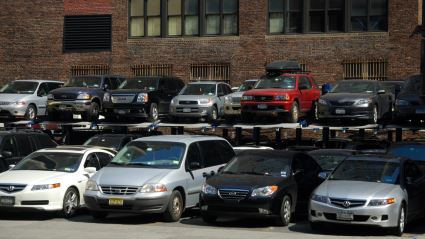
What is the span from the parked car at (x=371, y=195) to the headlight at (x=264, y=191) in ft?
2.69

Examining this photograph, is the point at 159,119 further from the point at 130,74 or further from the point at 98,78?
the point at 130,74

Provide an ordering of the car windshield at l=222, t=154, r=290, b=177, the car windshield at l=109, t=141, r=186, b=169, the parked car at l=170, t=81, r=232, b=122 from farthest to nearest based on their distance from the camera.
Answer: the parked car at l=170, t=81, r=232, b=122 → the car windshield at l=109, t=141, r=186, b=169 → the car windshield at l=222, t=154, r=290, b=177

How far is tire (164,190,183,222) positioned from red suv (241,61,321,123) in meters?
10.7

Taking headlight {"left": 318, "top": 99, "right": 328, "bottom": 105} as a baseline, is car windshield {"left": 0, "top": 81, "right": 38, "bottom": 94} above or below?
above

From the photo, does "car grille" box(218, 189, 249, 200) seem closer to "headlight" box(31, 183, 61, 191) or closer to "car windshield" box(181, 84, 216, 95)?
"headlight" box(31, 183, 61, 191)

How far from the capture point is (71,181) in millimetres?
18094

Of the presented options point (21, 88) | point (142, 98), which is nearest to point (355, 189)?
point (142, 98)

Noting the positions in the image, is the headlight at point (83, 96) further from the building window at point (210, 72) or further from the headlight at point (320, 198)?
the headlight at point (320, 198)

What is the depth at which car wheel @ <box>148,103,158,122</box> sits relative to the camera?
98.5 feet

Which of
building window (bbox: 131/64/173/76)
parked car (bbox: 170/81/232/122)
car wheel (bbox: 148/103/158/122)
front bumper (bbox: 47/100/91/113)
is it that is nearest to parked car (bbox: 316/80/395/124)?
parked car (bbox: 170/81/232/122)

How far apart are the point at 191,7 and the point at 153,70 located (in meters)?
3.69

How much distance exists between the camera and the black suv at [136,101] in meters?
29.8

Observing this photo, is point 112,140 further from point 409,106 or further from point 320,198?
point 320,198

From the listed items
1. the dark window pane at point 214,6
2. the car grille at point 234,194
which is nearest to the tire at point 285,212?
the car grille at point 234,194
